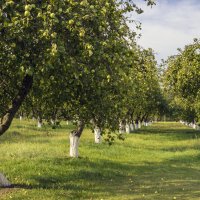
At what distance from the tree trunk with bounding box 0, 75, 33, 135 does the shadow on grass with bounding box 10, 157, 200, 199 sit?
3307mm

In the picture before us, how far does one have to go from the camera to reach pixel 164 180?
23609 mm

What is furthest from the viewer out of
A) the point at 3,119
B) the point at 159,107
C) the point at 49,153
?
the point at 159,107

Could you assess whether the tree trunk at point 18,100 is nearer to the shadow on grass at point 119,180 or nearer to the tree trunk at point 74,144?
the shadow on grass at point 119,180

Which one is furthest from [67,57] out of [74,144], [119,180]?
[74,144]

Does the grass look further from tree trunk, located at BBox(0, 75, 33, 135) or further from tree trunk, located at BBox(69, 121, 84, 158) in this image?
tree trunk, located at BBox(0, 75, 33, 135)

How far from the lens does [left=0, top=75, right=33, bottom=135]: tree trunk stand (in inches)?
646

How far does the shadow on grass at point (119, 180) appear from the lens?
63.8 ft

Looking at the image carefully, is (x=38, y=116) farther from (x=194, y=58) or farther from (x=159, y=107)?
(x=159, y=107)

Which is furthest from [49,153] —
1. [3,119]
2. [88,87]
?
[88,87]

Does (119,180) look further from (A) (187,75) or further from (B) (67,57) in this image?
(A) (187,75)

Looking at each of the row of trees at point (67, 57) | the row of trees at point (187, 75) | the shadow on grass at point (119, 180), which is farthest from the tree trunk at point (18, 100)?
the row of trees at point (187, 75)

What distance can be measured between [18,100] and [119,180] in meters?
8.96

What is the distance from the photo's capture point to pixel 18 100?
55.4 ft

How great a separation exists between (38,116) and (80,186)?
4.08 meters
